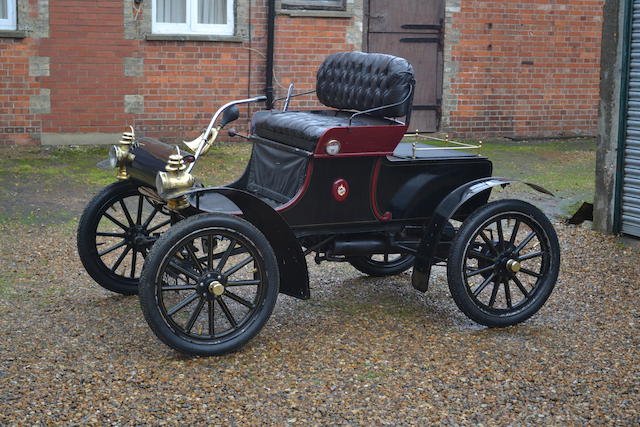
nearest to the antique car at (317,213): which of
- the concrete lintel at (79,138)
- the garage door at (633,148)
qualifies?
the garage door at (633,148)

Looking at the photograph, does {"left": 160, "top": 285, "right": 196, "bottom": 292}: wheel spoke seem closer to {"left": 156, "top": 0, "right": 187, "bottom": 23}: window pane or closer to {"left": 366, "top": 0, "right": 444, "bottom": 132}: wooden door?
{"left": 156, "top": 0, "right": 187, "bottom": 23}: window pane

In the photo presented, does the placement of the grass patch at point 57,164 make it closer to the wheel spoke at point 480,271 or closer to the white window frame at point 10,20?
the white window frame at point 10,20

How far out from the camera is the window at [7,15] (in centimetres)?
1111

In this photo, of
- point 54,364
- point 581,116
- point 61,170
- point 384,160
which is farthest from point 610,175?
point 581,116

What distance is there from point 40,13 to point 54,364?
7446 millimetres

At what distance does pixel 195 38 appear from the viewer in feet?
38.9

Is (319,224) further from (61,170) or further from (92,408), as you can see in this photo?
(61,170)

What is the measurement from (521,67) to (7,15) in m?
7.02

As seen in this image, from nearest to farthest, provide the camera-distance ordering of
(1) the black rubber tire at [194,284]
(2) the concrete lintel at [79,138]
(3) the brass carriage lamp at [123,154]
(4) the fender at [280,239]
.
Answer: (1) the black rubber tire at [194,284] → (4) the fender at [280,239] → (3) the brass carriage lamp at [123,154] → (2) the concrete lintel at [79,138]

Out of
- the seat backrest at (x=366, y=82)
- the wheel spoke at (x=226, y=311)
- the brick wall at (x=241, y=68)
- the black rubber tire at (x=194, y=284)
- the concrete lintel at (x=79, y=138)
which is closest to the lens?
the black rubber tire at (x=194, y=284)

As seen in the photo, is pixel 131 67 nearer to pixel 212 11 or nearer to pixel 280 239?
pixel 212 11

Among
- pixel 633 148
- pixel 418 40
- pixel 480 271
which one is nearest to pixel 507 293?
pixel 480 271

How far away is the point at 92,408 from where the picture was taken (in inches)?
161

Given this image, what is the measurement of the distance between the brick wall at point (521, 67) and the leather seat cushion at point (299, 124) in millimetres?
7479
